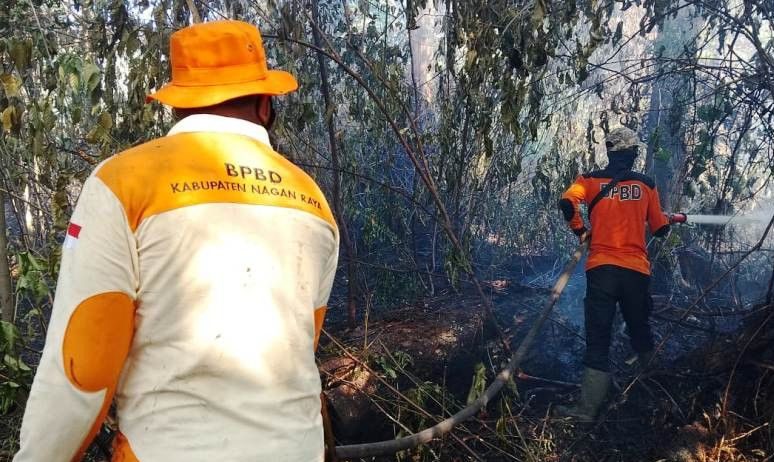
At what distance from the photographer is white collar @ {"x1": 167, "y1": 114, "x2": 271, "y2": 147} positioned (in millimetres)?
1401

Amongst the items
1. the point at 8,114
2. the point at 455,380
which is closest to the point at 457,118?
the point at 455,380

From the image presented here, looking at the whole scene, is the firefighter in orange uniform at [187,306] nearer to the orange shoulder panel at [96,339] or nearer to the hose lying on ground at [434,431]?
the orange shoulder panel at [96,339]

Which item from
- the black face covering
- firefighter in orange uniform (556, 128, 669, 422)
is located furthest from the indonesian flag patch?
the black face covering

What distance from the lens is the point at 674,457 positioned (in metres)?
3.69

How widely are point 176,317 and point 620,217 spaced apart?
3.87 meters

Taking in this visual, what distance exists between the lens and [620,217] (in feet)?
14.7

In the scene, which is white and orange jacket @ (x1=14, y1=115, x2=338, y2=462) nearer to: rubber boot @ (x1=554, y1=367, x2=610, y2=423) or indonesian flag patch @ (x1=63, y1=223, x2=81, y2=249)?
indonesian flag patch @ (x1=63, y1=223, x2=81, y2=249)

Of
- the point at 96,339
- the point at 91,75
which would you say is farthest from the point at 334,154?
the point at 96,339

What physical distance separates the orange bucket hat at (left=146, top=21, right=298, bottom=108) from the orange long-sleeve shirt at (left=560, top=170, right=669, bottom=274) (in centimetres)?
Result: 350

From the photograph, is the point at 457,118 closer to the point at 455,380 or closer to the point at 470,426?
the point at 455,380

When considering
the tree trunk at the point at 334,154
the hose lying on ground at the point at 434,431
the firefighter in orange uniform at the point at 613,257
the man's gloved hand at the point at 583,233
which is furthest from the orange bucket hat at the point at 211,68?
the man's gloved hand at the point at 583,233

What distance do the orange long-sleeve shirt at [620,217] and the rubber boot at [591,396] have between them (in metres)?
0.79

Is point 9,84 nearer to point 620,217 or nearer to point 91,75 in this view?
point 91,75

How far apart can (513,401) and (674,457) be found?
1162 mm
